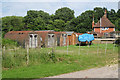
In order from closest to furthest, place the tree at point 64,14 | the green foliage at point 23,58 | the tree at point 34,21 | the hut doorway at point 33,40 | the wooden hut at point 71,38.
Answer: the green foliage at point 23,58 → the hut doorway at point 33,40 → the wooden hut at point 71,38 → the tree at point 34,21 → the tree at point 64,14

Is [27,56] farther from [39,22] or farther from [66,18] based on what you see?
[66,18]

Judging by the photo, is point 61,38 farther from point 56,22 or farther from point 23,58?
point 56,22

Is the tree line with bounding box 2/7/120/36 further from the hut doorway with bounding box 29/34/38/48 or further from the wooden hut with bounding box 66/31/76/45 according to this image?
the hut doorway with bounding box 29/34/38/48

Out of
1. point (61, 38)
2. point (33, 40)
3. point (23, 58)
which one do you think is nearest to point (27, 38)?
point (33, 40)

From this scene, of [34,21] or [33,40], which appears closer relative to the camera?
[33,40]

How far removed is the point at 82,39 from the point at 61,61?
19.2 meters

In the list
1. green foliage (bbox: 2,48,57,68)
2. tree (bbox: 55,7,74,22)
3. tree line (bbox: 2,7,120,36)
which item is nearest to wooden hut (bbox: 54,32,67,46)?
green foliage (bbox: 2,48,57,68)

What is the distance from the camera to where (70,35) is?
35.6 m

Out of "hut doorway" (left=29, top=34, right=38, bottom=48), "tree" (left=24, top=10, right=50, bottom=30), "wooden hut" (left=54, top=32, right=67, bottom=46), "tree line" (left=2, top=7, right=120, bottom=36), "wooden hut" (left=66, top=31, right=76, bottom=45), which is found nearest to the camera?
"hut doorway" (left=29, top=34, right=38, bottom=48)

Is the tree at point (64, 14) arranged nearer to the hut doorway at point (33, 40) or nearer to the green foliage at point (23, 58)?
the hut doorway at point (33, 40)

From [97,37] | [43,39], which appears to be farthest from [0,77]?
[97,37]

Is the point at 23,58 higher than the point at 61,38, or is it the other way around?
the point at 61,38

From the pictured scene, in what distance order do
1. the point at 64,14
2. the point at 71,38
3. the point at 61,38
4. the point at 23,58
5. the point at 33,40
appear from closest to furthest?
the point at 23,58
the point at 33,40
the point at 61,38
the point at 71,38
the point at 64,14

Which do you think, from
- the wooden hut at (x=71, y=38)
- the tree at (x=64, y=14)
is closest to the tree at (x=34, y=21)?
the tree at (x=64, y=14)
